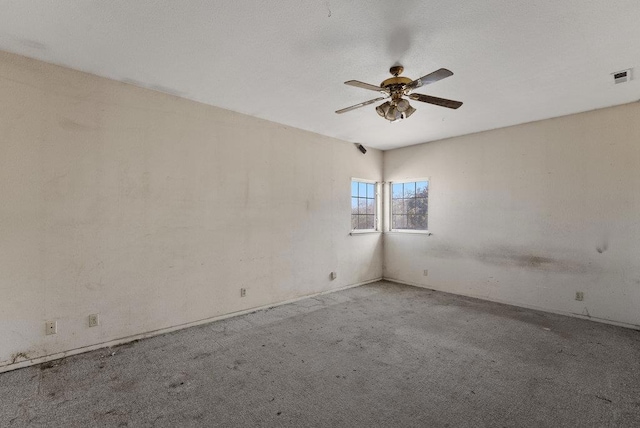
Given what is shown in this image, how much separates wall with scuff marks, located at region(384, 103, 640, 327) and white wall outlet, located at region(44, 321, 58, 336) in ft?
15.9

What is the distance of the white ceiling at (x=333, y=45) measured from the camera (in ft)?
6.26

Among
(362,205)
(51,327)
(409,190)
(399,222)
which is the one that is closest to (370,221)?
(362,205)

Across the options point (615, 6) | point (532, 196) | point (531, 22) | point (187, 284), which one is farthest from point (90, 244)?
point (532, 196)

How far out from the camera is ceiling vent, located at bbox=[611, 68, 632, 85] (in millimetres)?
2707

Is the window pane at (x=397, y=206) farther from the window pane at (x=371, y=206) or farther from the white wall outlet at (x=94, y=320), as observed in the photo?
the white wall outlet at (x=94, y=320)

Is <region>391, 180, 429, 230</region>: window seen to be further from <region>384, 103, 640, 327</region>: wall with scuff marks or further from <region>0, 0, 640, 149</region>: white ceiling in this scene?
<region>0, 0, 640, 149</region>: white ceiling

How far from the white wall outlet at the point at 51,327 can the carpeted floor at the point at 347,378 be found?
25 centimetres

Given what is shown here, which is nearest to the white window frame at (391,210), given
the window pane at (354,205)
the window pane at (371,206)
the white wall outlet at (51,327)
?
the window pane at (371,206)

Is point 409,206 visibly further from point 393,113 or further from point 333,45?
point 333,45

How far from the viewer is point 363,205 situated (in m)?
5.68

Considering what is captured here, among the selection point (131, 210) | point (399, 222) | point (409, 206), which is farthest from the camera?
point (399, 222)

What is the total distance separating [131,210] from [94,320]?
3.50 ft

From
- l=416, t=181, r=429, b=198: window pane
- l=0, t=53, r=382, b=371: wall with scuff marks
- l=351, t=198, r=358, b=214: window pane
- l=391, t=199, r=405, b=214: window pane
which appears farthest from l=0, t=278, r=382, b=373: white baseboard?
l=416, t=181, r=429, b=198: window pane

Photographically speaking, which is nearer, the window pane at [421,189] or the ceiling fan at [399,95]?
the ceiling fan at [399,95]
